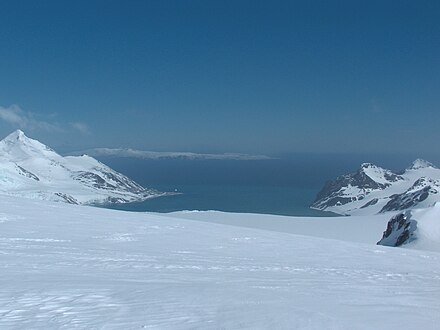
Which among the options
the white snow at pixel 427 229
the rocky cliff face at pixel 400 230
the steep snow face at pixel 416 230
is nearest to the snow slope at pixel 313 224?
the rocky cliff face at pixel 400 230

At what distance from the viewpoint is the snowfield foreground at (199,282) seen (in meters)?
5.41

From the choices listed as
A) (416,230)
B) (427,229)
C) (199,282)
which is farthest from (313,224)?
(199,282)

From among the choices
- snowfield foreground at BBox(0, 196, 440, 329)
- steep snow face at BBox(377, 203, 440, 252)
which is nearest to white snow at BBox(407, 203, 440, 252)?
steep snow face at BBox(377, 203, 440, 252)

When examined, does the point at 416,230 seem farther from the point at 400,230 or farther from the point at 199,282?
the point at 199,282

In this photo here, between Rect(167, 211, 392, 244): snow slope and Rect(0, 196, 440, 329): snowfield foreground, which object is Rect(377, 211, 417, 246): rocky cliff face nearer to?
Rect(167, 211, 392, 244): snow slope

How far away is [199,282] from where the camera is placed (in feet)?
26.6

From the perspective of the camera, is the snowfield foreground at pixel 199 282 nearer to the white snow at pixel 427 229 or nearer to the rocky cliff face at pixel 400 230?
the white snow at pixel 427 229

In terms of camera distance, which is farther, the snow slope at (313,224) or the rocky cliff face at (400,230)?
the snow slope at (313,224)

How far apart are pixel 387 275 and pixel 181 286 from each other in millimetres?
5337

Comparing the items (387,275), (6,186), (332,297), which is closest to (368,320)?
(332,297)

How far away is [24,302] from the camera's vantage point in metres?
5.88

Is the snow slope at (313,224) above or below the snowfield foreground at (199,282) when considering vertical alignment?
above

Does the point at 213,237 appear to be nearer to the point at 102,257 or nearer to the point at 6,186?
the point at 102,257

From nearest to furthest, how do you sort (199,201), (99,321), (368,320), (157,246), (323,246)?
(99,321), (368,320), (157,246), (323,246), (199,201)
